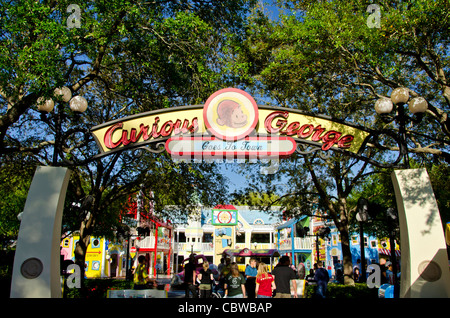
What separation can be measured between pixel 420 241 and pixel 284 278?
3492 mm

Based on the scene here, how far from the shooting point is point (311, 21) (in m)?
12.0

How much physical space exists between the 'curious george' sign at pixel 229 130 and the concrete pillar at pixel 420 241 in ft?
5.71

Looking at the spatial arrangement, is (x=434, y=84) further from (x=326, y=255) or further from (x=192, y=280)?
(x=326, y=255)

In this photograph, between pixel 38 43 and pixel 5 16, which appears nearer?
pixel 38 43

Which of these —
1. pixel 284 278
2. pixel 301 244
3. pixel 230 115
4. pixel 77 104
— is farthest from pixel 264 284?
pixel 301 244

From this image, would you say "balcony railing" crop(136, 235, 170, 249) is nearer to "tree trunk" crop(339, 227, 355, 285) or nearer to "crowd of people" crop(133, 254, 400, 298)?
"tree trunk" crop(339, 227, 355, 285)

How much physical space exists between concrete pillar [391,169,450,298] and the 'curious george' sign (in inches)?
68.5

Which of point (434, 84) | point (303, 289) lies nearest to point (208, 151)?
point (303, 289)

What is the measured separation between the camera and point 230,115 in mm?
9078

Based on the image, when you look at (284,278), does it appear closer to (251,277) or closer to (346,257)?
(251,277)

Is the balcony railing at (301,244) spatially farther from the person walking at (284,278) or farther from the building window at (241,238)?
the person walking at (284,278)

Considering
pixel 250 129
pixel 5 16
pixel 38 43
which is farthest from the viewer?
pixel 5 16

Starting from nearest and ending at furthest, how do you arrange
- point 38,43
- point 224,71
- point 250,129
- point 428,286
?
point 428,286
point 250,129
point 38,43
point 224,71
